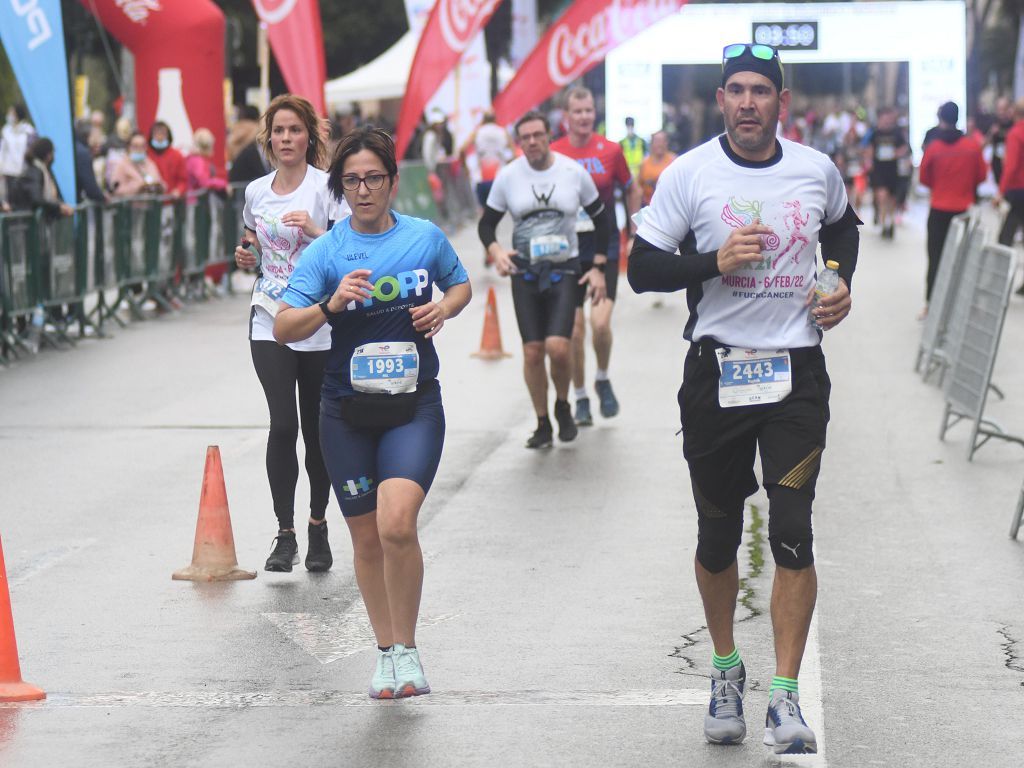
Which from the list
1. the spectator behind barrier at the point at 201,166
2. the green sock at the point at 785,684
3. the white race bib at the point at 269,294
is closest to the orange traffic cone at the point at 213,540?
the white race bib at the point at 269,294

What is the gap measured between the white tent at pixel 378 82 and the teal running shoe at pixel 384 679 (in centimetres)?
3561

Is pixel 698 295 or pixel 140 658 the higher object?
pixel 698 295

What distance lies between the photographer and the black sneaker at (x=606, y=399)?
12.2 metres

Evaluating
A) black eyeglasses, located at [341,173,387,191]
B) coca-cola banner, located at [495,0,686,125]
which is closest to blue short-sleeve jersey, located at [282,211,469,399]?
black eyeglasses, located at [341,173,387,191]

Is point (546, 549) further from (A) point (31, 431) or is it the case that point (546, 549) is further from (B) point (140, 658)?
(A) point (31, 431)

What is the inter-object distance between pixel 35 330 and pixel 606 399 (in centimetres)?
645

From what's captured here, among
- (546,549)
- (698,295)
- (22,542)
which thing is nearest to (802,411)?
(698,295)

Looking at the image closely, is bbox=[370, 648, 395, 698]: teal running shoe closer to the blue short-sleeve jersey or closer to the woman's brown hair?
the blue short-sleeve jersey

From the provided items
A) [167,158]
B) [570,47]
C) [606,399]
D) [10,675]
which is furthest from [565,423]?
[167,158]

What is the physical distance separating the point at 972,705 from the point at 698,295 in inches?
61.7

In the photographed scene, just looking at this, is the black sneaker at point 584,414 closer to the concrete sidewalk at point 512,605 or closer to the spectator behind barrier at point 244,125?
the concrete sidewalk at point 512,605

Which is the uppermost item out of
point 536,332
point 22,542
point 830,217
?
point 830,217

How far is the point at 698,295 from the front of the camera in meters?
5.56

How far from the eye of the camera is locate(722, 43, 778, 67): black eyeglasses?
5473 mm
